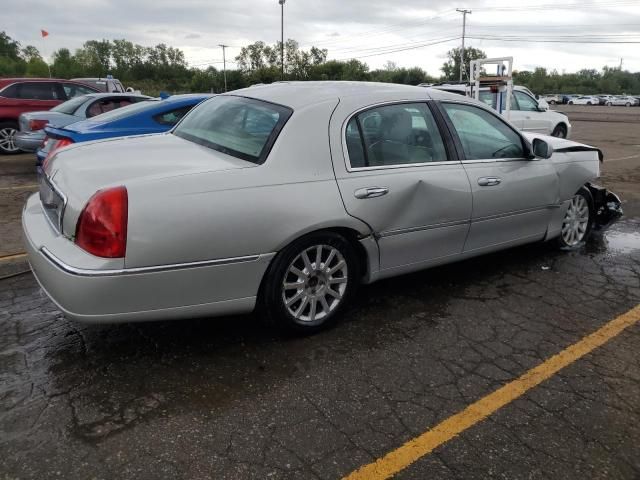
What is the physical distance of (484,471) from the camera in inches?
90.6

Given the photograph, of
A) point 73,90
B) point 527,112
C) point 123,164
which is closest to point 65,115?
point 73,90

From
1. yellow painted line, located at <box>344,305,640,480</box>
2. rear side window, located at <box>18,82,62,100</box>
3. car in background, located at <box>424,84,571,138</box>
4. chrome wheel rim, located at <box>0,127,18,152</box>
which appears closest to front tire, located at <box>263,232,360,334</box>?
yellow painted line, located at <box>344,305,640,480</box>

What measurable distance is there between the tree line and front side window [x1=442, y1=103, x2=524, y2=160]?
6233 centimetres

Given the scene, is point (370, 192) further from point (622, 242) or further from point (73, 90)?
point (73, 90)

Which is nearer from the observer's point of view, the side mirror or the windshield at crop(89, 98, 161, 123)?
the side mirror

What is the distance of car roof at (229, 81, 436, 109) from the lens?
354cm

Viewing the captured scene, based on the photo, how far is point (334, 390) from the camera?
9.35 feet

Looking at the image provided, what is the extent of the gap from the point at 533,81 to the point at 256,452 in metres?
114

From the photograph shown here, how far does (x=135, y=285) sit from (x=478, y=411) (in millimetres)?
1835

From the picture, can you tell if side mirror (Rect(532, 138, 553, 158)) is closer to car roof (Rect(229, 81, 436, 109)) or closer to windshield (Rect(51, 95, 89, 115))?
car roof (Rect(229, 81, 436, 109))

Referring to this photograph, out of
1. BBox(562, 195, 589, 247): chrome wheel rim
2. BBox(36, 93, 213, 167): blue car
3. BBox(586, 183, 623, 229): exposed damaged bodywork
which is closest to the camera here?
BBox(562, 195, 589, 247): chrome wheel rim

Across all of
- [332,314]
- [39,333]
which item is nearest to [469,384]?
[332,314]

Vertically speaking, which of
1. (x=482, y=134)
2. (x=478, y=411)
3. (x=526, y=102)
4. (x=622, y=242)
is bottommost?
(x=478, y=411)

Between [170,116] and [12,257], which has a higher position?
[170,116]
